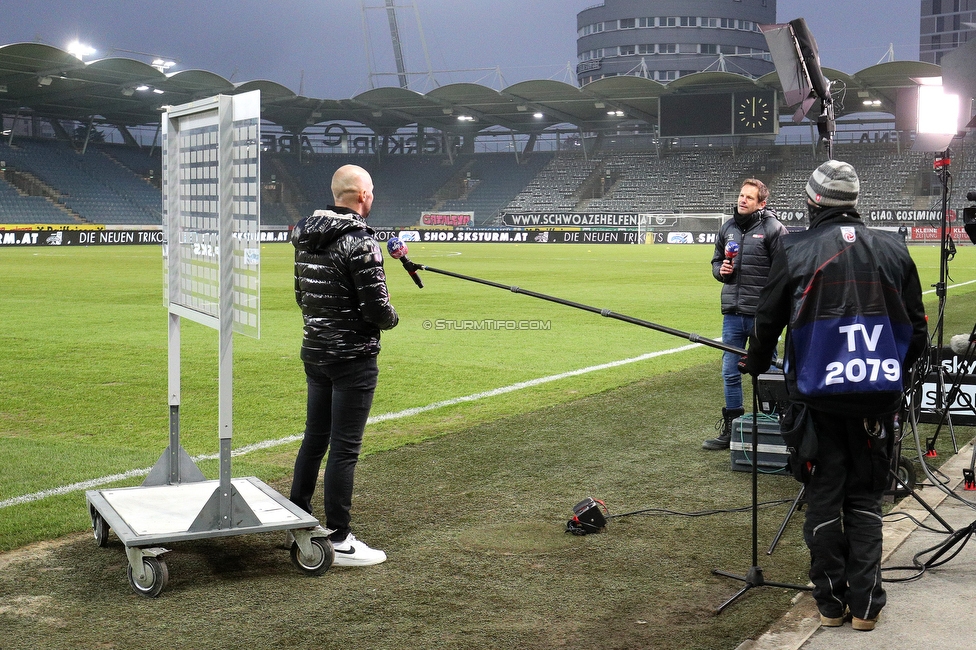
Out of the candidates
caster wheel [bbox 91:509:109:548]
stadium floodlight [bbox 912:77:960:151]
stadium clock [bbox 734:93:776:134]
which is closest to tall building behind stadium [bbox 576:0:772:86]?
stadium clock [bbox 734:93:776:134]

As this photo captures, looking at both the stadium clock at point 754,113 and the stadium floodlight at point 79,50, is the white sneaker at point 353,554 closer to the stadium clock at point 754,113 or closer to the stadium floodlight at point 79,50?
the stadium floodlight at point 79,50

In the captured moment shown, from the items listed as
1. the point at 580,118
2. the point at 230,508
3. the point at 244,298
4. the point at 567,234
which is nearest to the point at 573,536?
the point at 230,508

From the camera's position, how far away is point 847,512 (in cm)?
419

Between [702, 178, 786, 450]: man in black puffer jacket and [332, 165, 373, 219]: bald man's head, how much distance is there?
12.1 feet

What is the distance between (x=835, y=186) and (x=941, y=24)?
7440 inches

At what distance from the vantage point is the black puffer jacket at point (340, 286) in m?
4.84

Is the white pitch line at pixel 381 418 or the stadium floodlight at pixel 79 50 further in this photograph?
the stadium floodlight at pixel 79 50

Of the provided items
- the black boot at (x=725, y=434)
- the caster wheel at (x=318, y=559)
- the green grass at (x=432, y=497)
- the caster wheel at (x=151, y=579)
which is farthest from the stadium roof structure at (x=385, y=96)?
the caster wheel at (x=151, y=579)

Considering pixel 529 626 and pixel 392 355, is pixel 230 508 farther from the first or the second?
pixel 392 355

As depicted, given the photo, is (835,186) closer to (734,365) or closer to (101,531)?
(734,365)

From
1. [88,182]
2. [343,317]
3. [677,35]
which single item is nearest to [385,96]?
[88,182]

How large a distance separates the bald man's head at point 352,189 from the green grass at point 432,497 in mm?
1845

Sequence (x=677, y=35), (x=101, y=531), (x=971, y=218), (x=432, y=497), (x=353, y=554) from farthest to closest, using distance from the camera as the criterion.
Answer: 1. (x=677, y=35)
2. (x=432, y=497)
3. (x=971, y=218)
4. (x=101, y=531)
5. (x=353, y=554)

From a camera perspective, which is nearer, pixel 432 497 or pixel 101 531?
pixel 101 531
